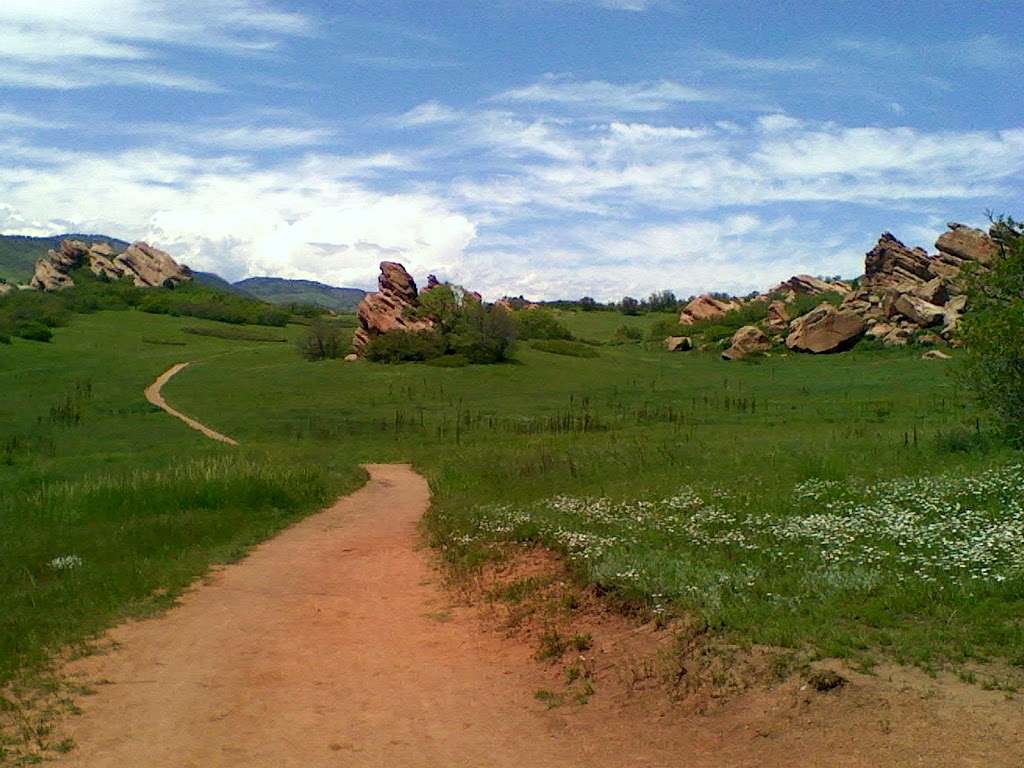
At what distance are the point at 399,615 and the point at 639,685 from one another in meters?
4.99

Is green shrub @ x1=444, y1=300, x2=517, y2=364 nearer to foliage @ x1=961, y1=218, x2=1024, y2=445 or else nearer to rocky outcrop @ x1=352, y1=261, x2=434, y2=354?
rocky outcrop @ x1=352, y1=261, x2=434, y2=354

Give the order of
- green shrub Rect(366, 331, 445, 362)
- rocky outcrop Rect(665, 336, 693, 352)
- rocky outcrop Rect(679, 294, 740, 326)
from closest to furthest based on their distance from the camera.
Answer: green shrub Rect(366, 331, 445, 362), rocky outcrop Rect(665, 336, 693, 352), rocky outcrop Rect(679, 294, 740, 326)

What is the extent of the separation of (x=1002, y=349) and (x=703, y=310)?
339 feet

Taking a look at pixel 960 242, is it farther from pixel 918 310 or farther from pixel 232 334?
pixel 232 334

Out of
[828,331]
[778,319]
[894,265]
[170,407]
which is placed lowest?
[170,407]

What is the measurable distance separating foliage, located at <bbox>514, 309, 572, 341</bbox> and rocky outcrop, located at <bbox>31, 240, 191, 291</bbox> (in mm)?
95008

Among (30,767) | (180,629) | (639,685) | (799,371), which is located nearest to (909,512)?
(639,685)

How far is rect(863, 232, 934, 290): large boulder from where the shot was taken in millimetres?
93500

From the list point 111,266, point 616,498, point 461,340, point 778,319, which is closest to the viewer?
point 616,498

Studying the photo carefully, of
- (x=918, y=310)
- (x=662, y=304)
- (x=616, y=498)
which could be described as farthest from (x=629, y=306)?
(x=616, y=498)

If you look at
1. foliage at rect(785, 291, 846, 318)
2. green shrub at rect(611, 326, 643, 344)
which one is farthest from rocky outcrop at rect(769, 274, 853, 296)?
green shrub at rect(611, 326, 643, 344)

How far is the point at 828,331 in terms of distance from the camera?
84000 millimetres

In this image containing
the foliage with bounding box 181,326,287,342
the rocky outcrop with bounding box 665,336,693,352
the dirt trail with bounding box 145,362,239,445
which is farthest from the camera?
the foliage with bounding box 181,326,287,342

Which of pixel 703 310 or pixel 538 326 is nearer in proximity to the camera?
pixel 538 326
